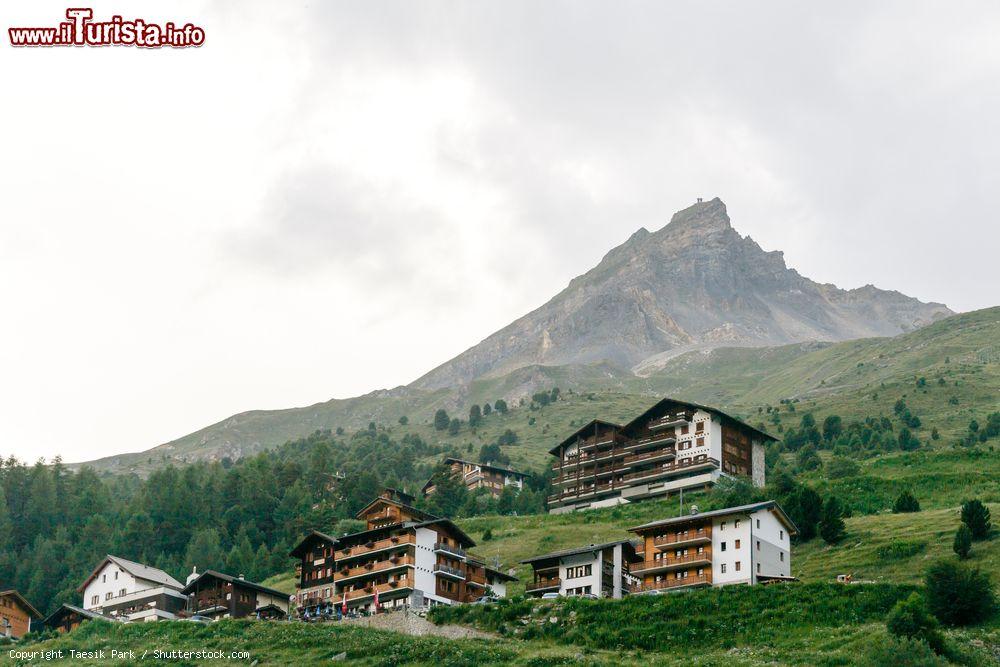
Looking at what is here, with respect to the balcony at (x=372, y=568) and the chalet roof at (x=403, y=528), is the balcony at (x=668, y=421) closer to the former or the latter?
the chalet roof at (x=403, y=528)

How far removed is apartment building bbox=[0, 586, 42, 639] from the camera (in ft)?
405

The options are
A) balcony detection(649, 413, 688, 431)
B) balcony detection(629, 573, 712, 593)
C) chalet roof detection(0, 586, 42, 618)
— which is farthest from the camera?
balcony detection(649, 413, 688, 431)

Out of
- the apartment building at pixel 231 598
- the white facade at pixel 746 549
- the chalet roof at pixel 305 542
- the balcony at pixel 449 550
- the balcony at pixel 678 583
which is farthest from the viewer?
the chalet roof at pixel 305 542

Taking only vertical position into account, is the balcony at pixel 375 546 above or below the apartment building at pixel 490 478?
below

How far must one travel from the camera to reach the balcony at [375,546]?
10988cm

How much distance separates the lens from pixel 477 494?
595ft

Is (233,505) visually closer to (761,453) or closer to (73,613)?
(73,613)

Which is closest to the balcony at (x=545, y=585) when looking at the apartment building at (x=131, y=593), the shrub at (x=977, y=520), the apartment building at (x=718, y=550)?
the apartment building at (x=718, y=550)

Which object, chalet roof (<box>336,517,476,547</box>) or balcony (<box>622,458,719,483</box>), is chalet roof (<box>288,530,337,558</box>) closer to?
chalet roof (<box>336,517,476,547</box>)

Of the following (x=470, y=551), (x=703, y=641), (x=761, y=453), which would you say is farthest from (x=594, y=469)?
(x=703, y=641)

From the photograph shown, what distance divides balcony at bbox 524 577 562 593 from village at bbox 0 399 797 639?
126mm

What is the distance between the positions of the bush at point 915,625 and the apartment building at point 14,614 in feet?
297

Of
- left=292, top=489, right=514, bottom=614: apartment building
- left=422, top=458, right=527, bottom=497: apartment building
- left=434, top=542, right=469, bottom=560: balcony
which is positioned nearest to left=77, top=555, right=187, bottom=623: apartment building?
left=292, top=489, right=514, bottom=614: apartment building

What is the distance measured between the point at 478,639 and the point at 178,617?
153 ft
